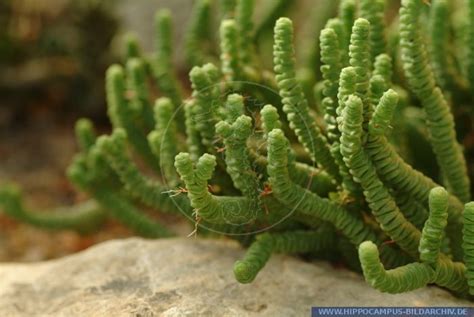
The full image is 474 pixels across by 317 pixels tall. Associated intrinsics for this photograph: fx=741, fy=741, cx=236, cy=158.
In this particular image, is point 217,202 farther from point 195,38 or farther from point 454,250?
point 195,38

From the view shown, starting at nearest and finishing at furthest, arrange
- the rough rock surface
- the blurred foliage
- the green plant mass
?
the green plant mass
the rough rock surface
the blurred foliage

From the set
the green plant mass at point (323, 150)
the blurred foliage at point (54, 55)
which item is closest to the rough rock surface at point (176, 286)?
the green plant mass at point (323, 150)

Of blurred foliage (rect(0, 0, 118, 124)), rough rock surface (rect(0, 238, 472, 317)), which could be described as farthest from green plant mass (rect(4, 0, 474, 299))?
blurred foliage (rect(0, 0, 118, 124))

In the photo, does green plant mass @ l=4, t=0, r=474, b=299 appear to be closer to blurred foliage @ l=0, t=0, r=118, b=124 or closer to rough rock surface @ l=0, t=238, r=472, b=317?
rough rock surface @ l=0, t=238, r=472, b=317

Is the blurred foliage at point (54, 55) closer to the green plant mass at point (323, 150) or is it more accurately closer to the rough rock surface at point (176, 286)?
the green plant mass at point (323, 150)

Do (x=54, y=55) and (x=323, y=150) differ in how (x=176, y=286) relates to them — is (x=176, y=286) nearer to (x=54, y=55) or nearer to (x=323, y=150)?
(x=323, y=150)

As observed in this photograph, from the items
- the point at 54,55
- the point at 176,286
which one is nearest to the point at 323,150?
the point at 176,286

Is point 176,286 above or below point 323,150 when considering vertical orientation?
below

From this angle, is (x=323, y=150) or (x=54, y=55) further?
(x=54, y=55)
